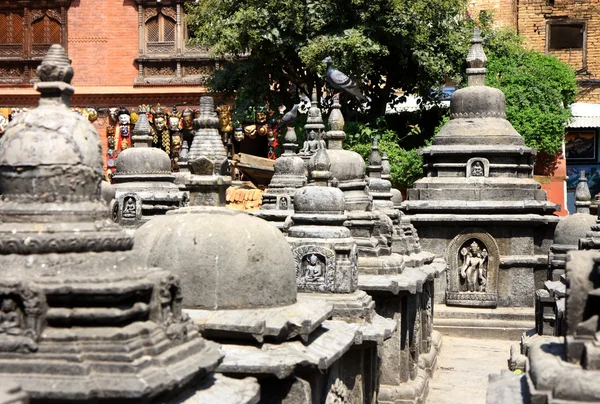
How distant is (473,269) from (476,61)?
502cm

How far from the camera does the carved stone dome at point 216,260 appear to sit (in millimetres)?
8266

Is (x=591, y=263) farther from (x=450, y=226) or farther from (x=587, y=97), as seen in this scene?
(x=587, y=97)

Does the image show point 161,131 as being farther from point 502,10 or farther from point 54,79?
point 54,79

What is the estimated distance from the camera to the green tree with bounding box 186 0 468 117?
27328 mm

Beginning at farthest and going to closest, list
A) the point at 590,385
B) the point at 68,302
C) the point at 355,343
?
the point at 355,343
the point at 68,302
the point at 590,385

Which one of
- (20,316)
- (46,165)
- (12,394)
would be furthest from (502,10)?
(12,394)

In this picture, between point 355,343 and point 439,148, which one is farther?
point 439,148

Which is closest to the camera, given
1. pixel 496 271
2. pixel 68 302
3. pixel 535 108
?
pixel 68 302

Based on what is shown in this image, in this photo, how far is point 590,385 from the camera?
5.36 metres

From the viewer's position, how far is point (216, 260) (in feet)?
27.1

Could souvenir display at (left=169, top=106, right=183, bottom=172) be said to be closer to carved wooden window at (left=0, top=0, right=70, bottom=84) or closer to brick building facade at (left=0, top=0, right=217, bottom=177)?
brick building facade at (left=0, top=0, right=217, bottom=177)

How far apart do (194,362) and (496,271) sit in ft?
52.9

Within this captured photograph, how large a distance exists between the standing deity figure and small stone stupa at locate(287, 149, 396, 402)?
1088cm

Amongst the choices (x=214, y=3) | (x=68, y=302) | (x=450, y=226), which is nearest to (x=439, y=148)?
(x=450, y=226)
